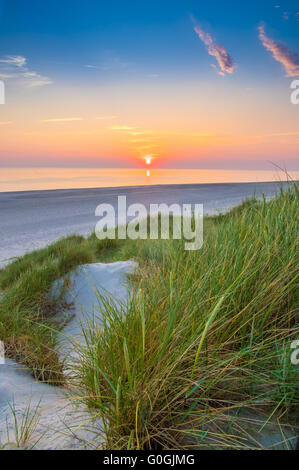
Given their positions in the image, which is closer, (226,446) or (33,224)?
(226,446)

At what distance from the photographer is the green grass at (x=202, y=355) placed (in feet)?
4.48

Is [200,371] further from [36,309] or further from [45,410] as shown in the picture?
[36,309]

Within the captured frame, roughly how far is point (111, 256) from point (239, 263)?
148 inches

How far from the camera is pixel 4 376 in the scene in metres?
2.17

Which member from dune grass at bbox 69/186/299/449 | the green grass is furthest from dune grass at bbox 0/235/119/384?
dune grass at bbox 69/186/299/449

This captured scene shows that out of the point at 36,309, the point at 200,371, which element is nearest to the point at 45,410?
the point at 200,371

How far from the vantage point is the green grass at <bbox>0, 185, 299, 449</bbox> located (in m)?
1.37

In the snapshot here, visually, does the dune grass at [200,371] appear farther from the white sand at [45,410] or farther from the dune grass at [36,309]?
the dune grass at [36,309]

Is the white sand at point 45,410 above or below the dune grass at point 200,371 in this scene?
below

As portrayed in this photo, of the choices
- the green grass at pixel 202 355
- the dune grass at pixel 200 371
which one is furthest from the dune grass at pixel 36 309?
the dune grass at pixel 200 371

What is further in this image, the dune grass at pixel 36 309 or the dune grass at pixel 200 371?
the dune grass at pixel 36 309
